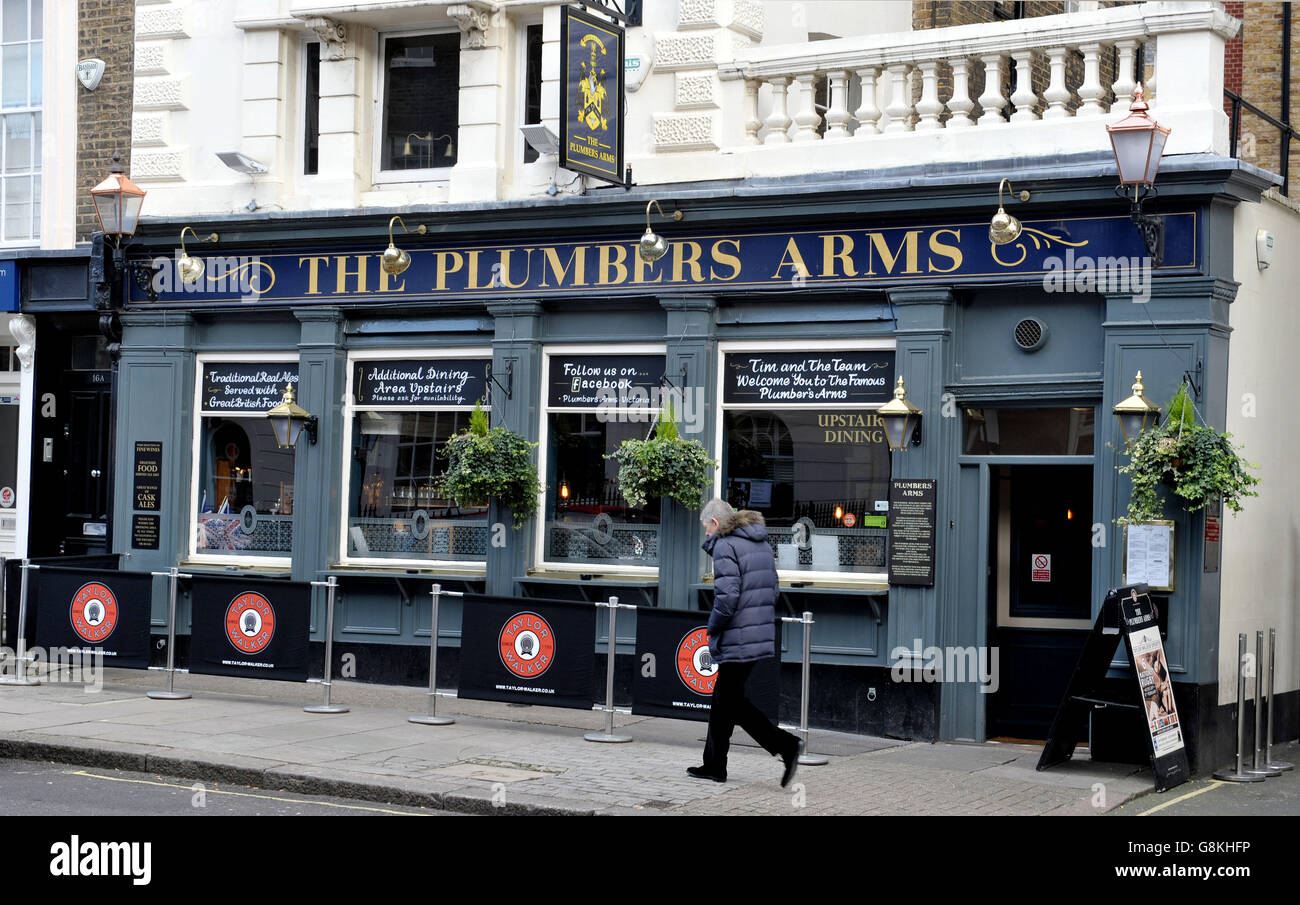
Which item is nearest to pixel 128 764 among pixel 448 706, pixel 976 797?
pixel 448 706

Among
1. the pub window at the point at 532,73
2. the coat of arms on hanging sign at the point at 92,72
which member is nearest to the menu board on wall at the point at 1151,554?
the pub window at the point at 532,73

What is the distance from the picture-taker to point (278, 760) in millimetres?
10742

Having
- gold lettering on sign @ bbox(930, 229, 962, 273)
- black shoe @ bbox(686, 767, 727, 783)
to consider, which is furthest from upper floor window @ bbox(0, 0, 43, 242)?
black shoe @ bbox(686, 767, 727, 783)

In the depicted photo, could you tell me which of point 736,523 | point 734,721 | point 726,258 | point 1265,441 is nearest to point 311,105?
point 726,258

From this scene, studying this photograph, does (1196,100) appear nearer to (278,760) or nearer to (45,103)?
(278,760)

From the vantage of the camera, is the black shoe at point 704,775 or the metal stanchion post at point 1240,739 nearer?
the black shoe at point 704,775

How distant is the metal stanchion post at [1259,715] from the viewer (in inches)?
465

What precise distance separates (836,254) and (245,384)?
6.44m

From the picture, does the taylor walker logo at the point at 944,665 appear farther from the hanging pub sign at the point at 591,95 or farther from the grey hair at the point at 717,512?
the hanging pub sign at the point at 591,95

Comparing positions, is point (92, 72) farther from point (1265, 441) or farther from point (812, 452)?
point (1265, 441)

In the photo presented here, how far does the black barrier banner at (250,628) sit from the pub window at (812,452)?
3859mm

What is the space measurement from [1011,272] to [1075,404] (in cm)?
118

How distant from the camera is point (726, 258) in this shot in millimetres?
13742

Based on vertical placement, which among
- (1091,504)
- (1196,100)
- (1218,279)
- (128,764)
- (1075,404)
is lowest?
(128,764)
